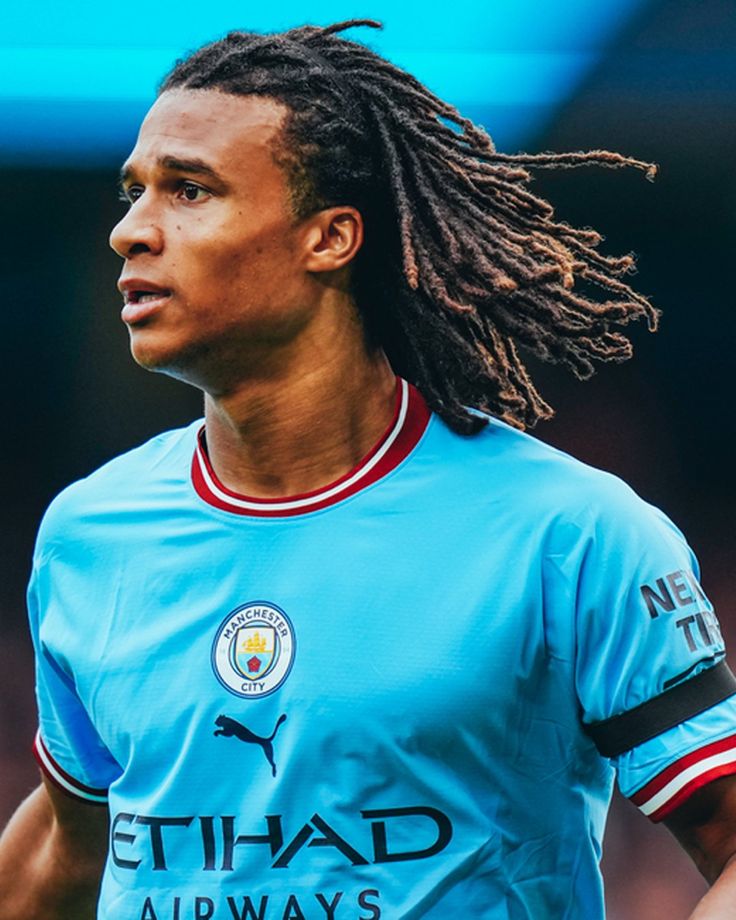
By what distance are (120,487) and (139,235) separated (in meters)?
0.50

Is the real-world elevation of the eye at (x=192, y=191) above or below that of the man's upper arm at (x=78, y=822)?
above

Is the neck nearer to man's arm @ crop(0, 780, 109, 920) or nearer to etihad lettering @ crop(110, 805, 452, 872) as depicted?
etihad lettering @ crop(110, 805, 452, 872)

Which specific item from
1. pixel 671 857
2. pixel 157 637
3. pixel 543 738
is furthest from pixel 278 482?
pixel 671 857

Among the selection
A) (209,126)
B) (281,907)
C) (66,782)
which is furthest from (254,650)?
(209,126)

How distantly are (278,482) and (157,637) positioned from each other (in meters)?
0.32

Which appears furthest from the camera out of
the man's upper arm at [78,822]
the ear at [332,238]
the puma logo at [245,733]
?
the man's upper arm at [78,822]

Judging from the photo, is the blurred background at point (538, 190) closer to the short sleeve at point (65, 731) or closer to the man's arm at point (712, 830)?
the short sleeve at point (65, 731)

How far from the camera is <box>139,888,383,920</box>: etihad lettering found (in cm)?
240

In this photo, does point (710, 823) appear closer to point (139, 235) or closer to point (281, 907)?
point (281, 907)

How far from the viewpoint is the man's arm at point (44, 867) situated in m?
3.04

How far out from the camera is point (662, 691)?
2379mm

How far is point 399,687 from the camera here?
95.3 inches

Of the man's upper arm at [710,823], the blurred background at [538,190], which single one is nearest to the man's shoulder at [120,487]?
the man's upper arm at [710,823]

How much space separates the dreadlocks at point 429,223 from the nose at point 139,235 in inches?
9.2
